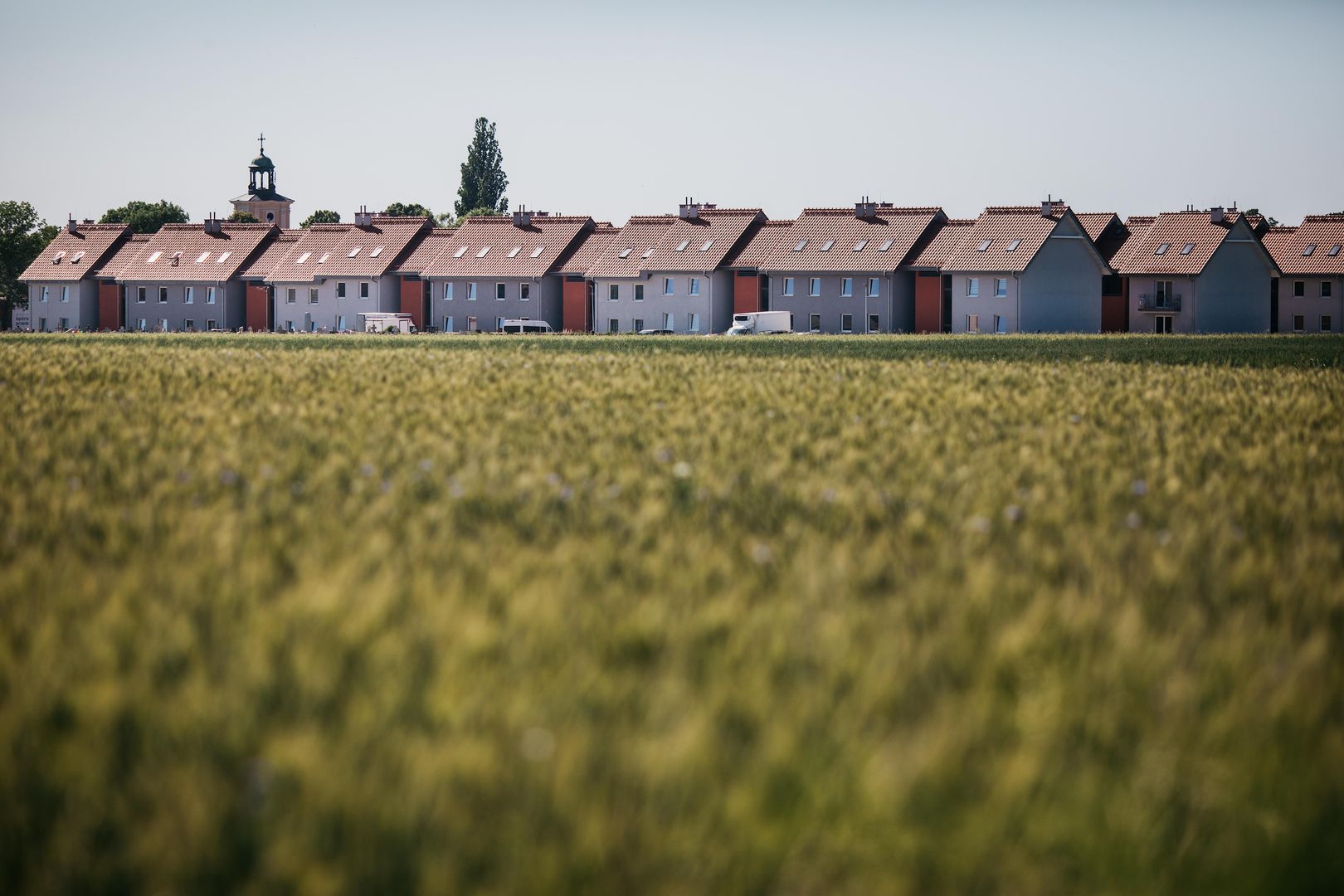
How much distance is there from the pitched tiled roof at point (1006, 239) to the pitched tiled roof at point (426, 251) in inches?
1325

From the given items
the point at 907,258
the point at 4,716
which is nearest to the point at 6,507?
the point at 4,716

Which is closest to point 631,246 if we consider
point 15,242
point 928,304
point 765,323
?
point 765,323

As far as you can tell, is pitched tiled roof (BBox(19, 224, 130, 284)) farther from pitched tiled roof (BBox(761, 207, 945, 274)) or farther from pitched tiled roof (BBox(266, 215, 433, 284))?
pitched tiled roof (BBox(761, 207, 945, 274))

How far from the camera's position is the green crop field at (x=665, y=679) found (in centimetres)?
246

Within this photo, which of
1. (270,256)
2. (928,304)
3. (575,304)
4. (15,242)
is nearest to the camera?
(928,304)

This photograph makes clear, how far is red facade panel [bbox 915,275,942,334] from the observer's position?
8244cm

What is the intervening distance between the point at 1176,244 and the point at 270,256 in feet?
202

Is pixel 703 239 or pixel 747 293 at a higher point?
pixel 703 239

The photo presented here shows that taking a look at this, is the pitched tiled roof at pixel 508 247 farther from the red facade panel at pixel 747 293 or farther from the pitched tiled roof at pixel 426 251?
the red facade panel at pixel 747 293

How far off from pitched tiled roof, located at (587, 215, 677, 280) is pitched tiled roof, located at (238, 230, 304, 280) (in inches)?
936

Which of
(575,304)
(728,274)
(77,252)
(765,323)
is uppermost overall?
(77,252)

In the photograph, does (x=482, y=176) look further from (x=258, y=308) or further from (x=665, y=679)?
(x=665, y=679)

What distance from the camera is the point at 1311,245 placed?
10081 centimetres

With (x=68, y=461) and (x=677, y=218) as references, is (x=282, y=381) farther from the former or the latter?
(x=677, y=218)
